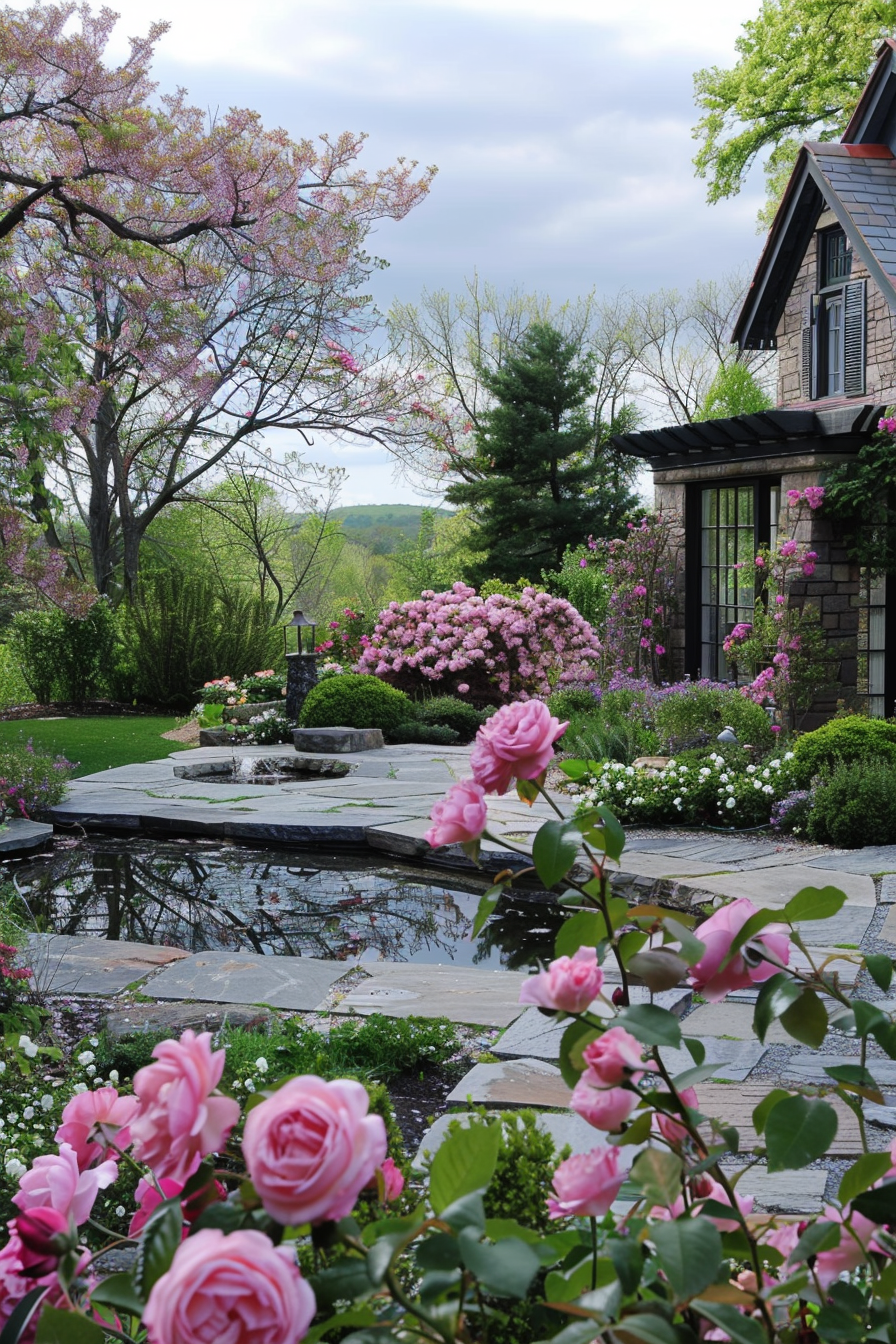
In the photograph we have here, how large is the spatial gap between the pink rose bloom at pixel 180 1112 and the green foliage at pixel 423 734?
10.3 metres

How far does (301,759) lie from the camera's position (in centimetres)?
1026

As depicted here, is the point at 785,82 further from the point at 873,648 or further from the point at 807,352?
the point at 873,648

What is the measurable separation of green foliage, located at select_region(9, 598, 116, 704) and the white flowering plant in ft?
32.6

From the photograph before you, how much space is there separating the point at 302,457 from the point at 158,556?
6.90 m

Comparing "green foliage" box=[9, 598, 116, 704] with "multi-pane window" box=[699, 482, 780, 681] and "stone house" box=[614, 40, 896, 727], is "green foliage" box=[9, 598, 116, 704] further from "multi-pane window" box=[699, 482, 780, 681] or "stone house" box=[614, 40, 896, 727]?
"multi-pane window" box=[699, 482, 780, 681]

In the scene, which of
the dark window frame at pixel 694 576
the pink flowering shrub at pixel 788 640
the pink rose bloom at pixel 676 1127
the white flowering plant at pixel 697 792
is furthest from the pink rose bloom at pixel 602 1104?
the dark window frame at pixel 694 576

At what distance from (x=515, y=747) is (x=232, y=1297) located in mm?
569

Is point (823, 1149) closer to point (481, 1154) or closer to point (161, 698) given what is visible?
point (481, 1154)

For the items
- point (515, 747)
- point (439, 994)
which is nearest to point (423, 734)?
point (439, 994)

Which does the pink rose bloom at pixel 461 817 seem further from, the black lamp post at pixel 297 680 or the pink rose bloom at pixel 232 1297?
the black lamp post at pixel 297 680

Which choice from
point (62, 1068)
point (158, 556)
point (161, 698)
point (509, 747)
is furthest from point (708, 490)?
point (158, 556)

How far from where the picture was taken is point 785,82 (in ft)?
61.2

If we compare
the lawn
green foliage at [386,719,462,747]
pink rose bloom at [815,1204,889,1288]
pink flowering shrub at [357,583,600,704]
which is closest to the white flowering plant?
green foliage at [386,719,462,747]

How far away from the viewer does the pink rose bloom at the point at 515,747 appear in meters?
1.09
